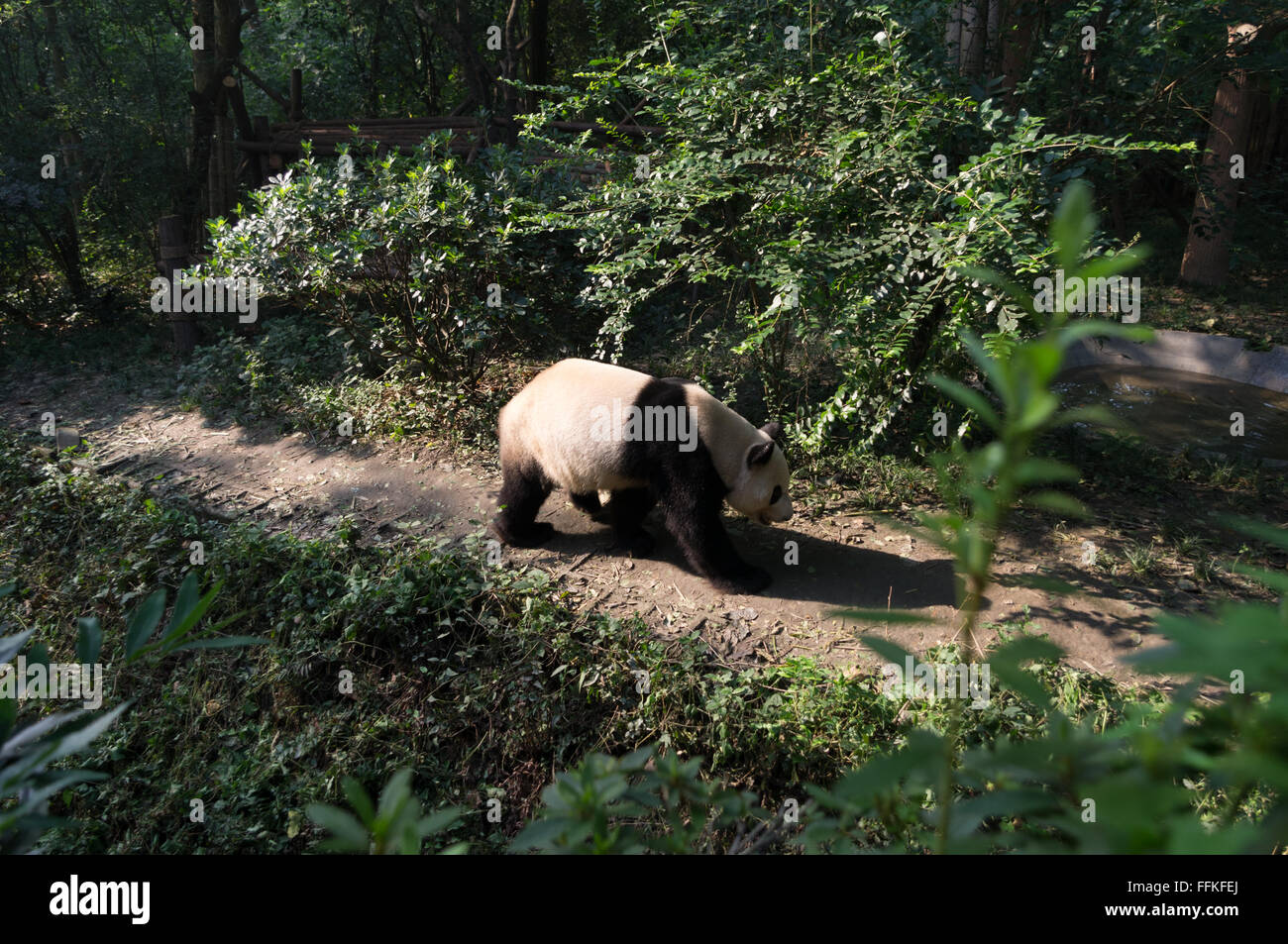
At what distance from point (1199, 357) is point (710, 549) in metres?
8.33

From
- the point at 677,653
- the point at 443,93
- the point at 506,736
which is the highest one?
the point at 443,93

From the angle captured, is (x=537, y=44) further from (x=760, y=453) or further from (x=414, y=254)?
(x=760, y=453)

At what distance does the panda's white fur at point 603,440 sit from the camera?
534 centimetres

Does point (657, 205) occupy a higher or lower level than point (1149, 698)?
higher

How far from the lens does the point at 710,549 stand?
5.31m

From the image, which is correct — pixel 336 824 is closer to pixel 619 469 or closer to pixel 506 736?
pixel 506 736

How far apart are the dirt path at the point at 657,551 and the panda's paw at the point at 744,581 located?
0.06 metres

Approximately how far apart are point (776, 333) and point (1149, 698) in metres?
4.35

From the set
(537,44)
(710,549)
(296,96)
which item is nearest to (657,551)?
(710,549)

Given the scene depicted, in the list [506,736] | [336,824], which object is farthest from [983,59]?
[336,824]

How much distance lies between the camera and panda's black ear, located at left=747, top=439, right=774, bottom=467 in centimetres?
520

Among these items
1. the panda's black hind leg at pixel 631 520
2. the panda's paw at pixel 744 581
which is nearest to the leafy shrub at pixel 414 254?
the panda's black hind leg at pixel 631 520

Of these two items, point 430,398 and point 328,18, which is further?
point 328,18

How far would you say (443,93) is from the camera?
62.5 feet
